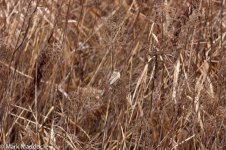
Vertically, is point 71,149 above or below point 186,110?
below

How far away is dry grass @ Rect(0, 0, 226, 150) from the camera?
5.84ft

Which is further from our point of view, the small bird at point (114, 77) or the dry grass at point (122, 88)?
the small bird at point (114, 77)

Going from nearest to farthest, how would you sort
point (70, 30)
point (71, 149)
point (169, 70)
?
1. point (71, 149)
2. point (169, 70)
3. point (70, 30)

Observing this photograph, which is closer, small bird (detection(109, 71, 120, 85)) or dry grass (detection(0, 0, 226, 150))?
dry grass (detection(0, 0, 226, 150))

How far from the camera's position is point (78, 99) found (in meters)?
1.70

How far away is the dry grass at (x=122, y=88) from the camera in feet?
5.84

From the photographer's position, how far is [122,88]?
6.21 feet

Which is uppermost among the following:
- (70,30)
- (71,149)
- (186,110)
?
(70,30)

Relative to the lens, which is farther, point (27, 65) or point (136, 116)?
point (27, 65)

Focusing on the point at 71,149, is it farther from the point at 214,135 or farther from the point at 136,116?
the point at 214,135

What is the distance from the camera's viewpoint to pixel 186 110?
1.85 m

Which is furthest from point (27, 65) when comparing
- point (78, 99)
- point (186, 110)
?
point (186, 110)

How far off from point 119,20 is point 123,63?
11.5 inches

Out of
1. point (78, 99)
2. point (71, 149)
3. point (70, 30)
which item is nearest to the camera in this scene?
point (78, 99)
